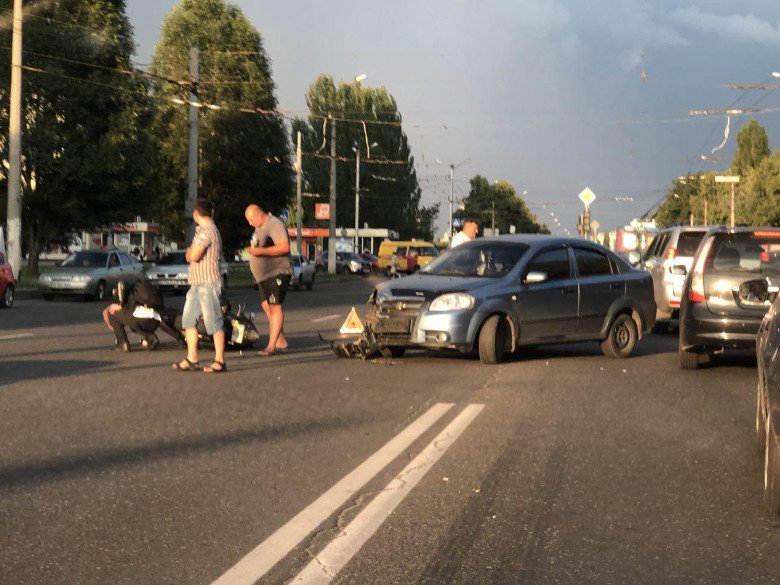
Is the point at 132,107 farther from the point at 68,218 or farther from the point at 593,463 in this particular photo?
the point at 593,463

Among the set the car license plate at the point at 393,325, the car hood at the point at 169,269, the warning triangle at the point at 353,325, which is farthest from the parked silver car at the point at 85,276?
the car license plate at the point at 393,325

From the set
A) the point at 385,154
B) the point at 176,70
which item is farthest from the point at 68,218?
the point at 385,154

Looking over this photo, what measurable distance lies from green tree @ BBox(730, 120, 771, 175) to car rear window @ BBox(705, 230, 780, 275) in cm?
10737

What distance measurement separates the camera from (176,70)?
2221 inches

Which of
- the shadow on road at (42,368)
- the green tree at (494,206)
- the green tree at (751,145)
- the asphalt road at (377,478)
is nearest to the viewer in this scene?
the asphalt road at (377,478)

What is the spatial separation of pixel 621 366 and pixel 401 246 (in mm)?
51356

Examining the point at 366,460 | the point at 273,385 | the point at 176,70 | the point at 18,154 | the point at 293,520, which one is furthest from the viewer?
the point at 176,70

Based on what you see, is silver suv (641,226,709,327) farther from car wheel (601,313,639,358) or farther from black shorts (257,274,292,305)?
black shorts (257,274,292,305)

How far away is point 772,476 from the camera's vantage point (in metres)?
6.11

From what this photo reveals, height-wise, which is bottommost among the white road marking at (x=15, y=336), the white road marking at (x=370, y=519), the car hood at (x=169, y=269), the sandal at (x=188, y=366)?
the white road marking at (x=370, y=519)

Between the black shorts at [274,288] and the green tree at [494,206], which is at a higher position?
the green tree at [494,206]

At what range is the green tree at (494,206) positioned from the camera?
154 m

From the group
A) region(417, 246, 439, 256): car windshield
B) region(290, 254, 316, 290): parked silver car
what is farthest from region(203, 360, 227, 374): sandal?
region(417, 246, 439, 256): car windshield

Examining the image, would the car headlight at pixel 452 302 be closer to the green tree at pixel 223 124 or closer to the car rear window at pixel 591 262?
A: the car rear window at pixel 591 262
